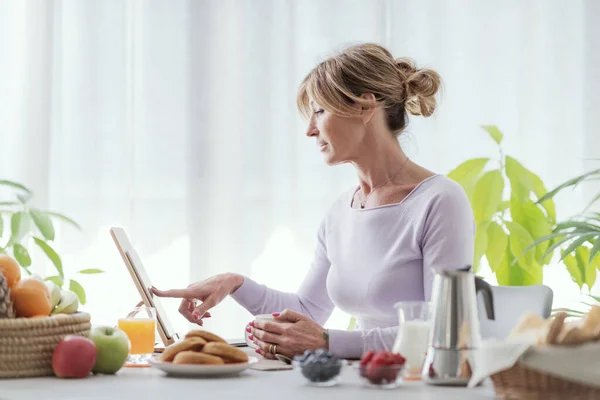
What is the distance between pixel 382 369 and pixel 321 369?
0.11 metres

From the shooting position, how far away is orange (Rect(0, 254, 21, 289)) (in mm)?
1585

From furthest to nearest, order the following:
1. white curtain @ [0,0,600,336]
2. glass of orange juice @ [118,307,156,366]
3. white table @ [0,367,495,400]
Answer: white curtain @ [0,0,600,336], glass of orange juice @ [118,307,156,366], white table @ [0,367,495,400]

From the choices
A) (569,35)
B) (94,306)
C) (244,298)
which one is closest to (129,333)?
(244,298)

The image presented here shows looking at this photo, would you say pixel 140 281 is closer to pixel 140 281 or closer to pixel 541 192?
pixel 140 281

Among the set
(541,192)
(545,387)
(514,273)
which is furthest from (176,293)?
(541,192)

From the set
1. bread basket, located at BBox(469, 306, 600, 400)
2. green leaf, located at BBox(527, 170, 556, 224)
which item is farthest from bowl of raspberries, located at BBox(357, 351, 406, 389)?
green leaf, located at BBox(527, 170, 556, 224)

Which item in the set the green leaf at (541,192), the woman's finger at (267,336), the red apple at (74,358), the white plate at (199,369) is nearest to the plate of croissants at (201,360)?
the white plate at (199,369)

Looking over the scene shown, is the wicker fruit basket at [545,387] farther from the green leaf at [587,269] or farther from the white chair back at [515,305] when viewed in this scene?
the green leaf at [587,269]

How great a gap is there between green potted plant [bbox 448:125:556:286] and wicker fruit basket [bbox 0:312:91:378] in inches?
76.3

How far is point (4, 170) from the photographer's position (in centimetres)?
334

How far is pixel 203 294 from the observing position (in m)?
2.22

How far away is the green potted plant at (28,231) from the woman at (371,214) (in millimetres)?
1022

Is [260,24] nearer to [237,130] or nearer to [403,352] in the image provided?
[237,130]

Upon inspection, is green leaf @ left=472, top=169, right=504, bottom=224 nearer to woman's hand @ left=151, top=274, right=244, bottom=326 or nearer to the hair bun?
the hair bun
